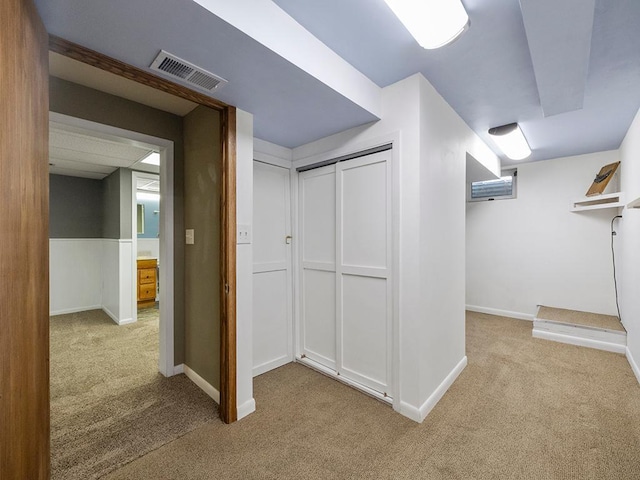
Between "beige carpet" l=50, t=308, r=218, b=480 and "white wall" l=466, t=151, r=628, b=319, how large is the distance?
4527mm

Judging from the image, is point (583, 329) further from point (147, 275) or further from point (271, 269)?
point (147, 275)

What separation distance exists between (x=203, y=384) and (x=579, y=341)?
4.19 meters

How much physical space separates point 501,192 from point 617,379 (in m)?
2.92

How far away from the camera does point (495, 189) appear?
4641 mm

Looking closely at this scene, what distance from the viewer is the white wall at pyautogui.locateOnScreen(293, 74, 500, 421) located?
1.96 metres

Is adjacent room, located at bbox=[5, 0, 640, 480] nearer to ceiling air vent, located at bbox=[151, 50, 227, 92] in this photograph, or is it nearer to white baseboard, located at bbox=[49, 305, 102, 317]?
ceiling air vent, located at bbox=[151, 50, 227, 92]

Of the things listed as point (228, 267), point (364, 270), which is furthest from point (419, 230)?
point (228, 267)

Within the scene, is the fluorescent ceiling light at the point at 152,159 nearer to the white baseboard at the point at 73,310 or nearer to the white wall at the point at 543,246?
the white baseboard at the point at 73,310

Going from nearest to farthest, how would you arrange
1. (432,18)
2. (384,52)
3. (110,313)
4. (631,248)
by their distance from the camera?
1. (432,18)
2. (384,52)
3. (631,248)
4. (110,313)

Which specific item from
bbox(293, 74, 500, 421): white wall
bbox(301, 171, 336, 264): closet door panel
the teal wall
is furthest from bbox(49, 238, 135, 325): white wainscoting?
bbox(293, 74, 500, 421): white wall

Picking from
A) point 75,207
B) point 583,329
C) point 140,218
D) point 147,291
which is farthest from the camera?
point 140,218

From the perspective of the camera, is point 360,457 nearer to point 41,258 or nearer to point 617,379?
point 41,258

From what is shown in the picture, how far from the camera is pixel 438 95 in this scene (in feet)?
7.20

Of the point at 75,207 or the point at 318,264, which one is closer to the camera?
the point at 318,264
